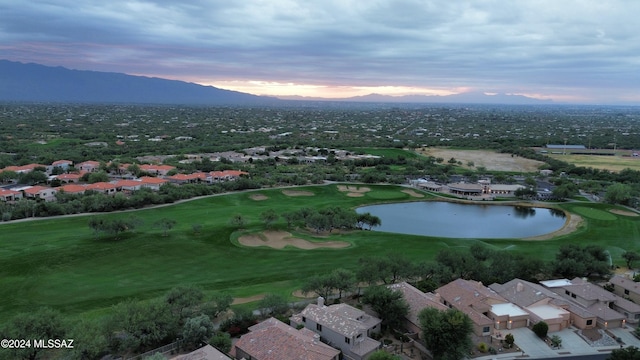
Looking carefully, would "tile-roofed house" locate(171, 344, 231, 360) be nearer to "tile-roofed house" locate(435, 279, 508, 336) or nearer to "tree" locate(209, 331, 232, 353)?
"tree" locate(209, 331, 232, 353)

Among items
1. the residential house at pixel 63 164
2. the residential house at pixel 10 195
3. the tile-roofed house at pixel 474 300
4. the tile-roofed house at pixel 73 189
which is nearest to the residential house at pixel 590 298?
the tile-roofed house at pixel 474 300

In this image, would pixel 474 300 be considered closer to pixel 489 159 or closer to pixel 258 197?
pixel 258 197

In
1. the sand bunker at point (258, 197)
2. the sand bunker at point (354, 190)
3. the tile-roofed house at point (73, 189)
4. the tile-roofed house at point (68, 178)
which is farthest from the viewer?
the sand bunker at point (354, 190)

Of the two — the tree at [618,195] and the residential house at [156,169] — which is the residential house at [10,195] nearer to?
the residential house at [156,169]

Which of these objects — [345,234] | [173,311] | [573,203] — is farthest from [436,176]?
[173,311]

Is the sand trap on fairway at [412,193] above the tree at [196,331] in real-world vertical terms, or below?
below

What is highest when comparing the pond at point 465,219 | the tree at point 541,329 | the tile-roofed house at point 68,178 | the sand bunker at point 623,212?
the tile-roofed house at point 68,178

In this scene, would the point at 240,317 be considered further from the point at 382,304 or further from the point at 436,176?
the point at 436,176
